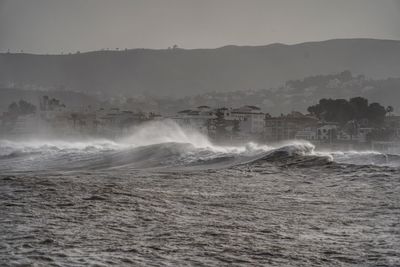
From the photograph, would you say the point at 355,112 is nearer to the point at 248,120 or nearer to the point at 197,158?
the point at 248,120

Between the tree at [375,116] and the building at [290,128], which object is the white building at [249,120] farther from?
the tree at [375,116]

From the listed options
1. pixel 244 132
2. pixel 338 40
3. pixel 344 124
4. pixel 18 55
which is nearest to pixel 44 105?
pixel 244 132

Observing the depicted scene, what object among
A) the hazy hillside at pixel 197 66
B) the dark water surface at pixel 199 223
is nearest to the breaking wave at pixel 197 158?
the dark water surface at pixel 199 223

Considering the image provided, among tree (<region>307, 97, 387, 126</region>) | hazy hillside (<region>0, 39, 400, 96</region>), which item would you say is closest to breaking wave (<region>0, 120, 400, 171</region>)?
tree (<region>307, 97, 387, 126</region>)

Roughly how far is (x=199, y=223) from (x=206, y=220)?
0.20 m

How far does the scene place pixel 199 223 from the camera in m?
5.58

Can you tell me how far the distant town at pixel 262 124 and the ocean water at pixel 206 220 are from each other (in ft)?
118

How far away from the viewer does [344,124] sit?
4956 cm

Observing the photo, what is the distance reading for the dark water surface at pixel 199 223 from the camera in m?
4.26

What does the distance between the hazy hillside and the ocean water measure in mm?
142731

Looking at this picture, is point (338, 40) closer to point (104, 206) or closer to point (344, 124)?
point (344, 124)

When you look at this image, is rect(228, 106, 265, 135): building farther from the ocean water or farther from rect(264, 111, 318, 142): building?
the ocean water

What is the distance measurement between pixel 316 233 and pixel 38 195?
140 inches

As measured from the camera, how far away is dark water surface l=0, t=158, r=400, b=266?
4.26 metres
